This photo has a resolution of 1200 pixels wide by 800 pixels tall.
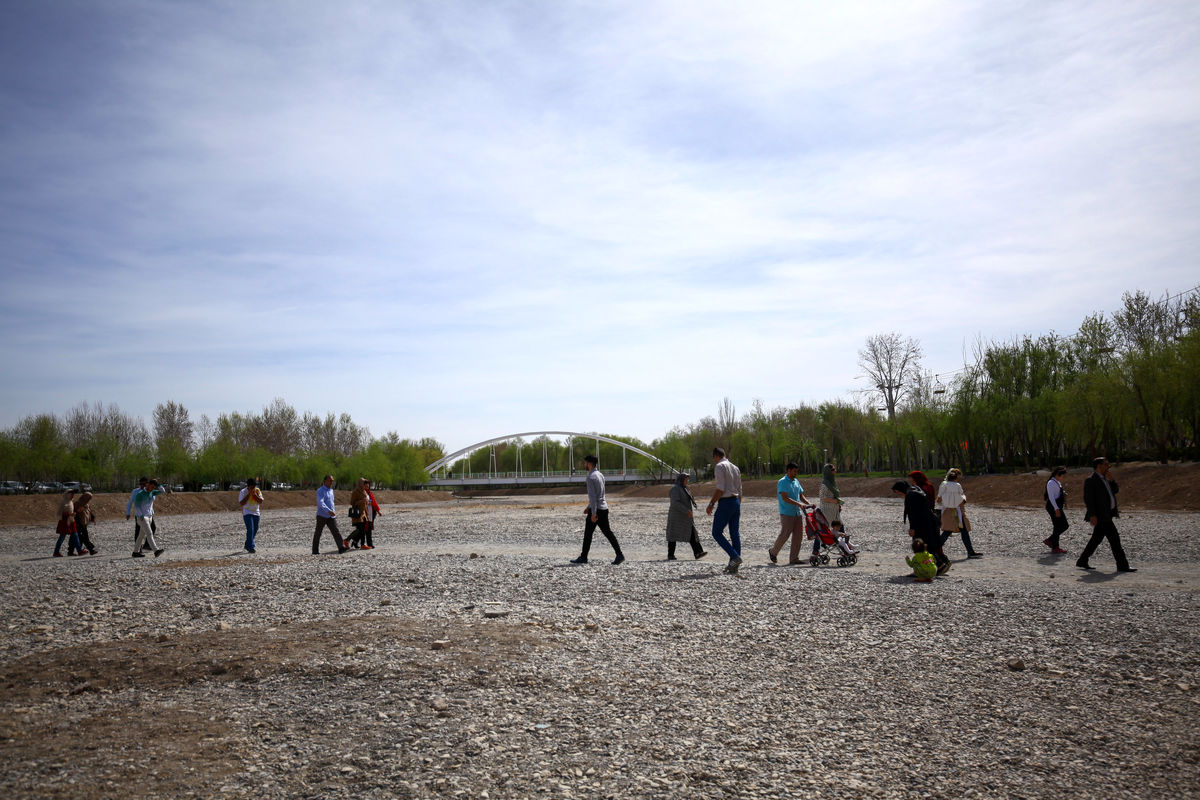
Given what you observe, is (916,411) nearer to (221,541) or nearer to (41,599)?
(221,541)

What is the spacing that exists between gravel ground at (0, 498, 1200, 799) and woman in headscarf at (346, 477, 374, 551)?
752 centimetres

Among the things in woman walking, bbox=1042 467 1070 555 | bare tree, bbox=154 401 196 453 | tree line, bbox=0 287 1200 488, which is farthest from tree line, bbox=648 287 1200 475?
bare tree, bbox=154 401 196 453

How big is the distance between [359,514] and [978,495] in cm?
3438

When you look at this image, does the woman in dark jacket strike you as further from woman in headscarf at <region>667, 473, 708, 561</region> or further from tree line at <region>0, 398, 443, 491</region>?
tree line at <region>0, 398, 443, 491</region>

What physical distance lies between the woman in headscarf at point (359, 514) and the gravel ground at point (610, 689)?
24.7 ft

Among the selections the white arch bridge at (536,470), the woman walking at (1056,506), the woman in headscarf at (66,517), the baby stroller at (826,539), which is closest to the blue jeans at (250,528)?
the woman in headscarf at (66,517)

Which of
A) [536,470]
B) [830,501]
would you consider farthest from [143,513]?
[536,470]

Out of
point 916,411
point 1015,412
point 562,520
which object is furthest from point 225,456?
point 1015,412

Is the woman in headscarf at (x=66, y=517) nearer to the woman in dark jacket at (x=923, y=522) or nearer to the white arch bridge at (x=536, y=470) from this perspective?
the woman in dark jacket at (x=923, y=522)

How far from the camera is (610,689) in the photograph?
20.5 feet

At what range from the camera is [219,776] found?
450cm

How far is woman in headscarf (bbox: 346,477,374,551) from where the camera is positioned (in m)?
19.9

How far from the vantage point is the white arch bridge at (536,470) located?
410 ft

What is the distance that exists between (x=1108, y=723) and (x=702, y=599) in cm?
551
